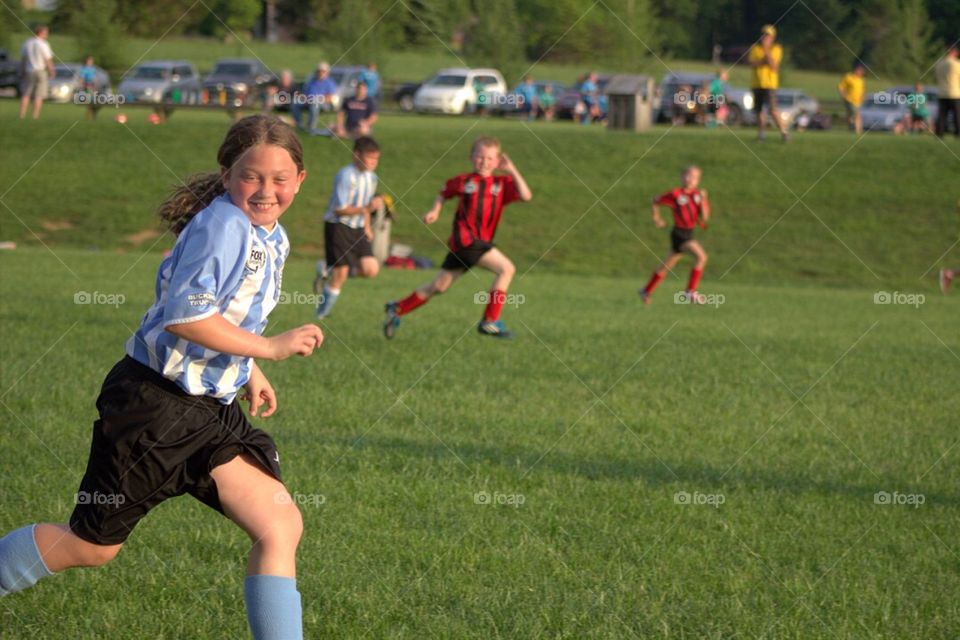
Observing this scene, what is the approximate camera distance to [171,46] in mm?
70250

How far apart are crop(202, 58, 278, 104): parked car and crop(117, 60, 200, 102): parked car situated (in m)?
0.66

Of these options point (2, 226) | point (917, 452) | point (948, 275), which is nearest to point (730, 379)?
point (917, 452)

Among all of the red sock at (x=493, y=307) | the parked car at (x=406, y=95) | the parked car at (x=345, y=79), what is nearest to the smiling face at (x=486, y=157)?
the red sock at (x=493, y=307)

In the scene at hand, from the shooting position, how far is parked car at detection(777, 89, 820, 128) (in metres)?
47.9

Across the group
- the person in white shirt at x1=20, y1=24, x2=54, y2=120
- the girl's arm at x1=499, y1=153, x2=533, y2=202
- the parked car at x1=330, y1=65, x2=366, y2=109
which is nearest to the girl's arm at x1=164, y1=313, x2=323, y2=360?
the girl's arm at x1=499, y1=153, x2=533, y2=202

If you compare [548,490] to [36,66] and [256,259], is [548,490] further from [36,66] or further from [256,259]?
[36,66]

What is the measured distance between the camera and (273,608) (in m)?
3.70

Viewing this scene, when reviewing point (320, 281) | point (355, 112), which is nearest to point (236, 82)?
point (355, 112)

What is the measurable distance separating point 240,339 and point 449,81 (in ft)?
149

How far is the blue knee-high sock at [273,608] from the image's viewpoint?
370cm

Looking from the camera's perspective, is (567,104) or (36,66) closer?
(36,66)

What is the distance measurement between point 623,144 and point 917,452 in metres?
24.0

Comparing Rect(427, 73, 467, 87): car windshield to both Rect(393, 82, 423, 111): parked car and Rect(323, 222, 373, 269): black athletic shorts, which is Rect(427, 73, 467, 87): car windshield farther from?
Rect(323, 222, 373, 269): black athletic shorts

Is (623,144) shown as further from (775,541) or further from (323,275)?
(775,541)
